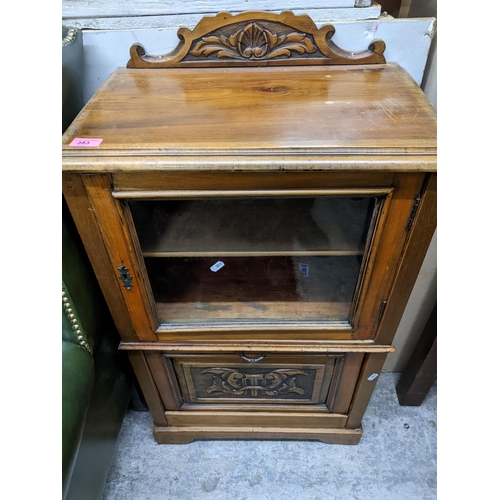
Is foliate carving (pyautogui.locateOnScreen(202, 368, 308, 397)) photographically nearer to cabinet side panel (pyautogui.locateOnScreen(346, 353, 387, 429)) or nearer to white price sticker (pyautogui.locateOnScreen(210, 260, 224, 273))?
cabinet side panel (pyautogui.locateOnScreen(346, 353, 387, 429))

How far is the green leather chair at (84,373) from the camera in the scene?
24.6 inches

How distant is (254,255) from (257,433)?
1.86 ft

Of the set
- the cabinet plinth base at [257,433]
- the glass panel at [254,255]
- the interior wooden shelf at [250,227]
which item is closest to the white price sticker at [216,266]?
the glass panel at [254,255]

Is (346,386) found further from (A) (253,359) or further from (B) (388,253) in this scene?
(B) (388,253)

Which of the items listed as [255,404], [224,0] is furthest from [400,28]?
[255,404]

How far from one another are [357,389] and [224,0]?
0.86 metres

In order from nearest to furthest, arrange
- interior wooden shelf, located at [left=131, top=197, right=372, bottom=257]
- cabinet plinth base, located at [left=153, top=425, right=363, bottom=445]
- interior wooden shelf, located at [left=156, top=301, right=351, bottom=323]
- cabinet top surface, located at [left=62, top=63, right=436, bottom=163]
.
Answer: cabinet top surface, located at [left=62, top=63, right=436, bottom=163], interior wooden shelf, located at [left=131, top=197, right=372, bottom=257], interior wooden shelf, located at [left=156, top=301, right=351, bottom=323], cabinet plinth base, located at [left=153, top=425, right=363, bottom=445]

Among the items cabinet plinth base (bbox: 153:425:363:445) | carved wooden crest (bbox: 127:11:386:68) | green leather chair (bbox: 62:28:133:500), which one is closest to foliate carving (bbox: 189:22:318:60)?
carved wooden crest (bbox: 127:11:386:68)

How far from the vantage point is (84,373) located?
668 millimetres

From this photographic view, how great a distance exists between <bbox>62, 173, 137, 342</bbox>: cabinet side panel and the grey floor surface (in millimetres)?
483

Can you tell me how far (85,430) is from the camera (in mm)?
799

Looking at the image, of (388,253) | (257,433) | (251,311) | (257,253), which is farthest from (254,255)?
(257,433)

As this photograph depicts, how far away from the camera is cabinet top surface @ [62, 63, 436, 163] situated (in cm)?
50

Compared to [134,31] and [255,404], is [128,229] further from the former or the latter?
[255,404]
